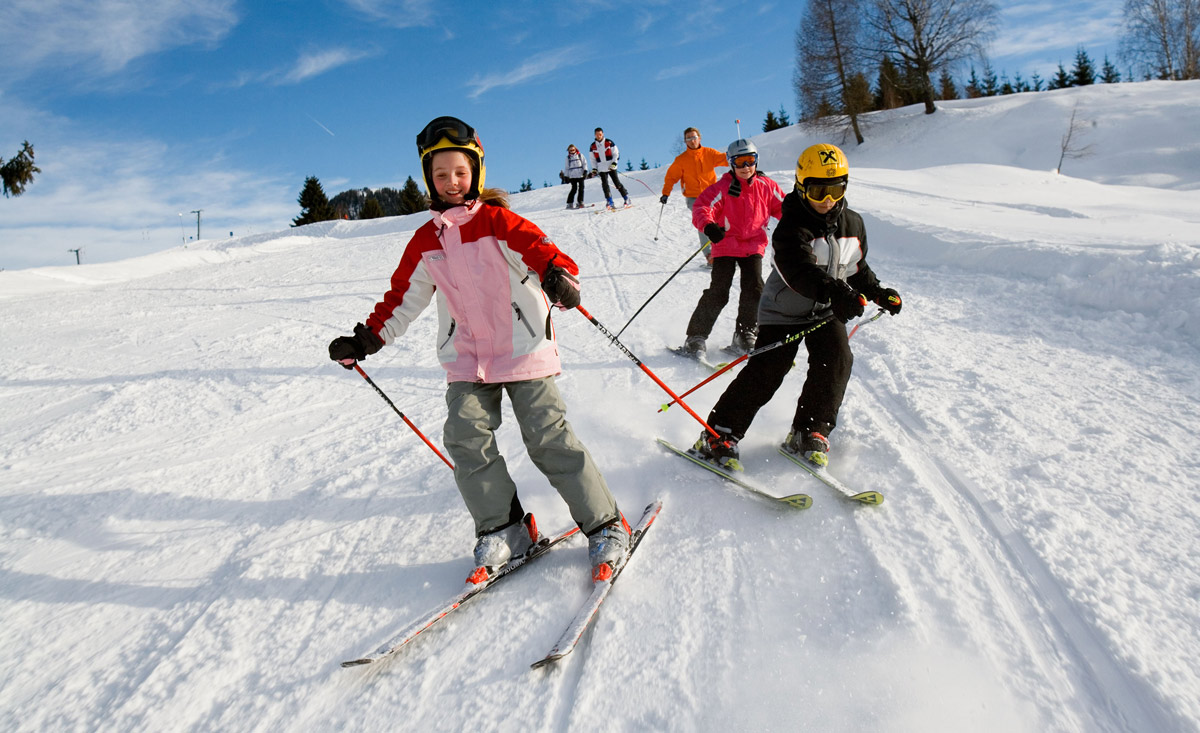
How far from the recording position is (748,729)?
180 cm

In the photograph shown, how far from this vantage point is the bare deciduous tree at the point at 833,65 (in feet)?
105

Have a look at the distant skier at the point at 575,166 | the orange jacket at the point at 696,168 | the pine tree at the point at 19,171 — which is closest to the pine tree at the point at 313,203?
the pine tree at the point at 19,171

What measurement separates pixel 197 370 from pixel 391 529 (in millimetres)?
4215

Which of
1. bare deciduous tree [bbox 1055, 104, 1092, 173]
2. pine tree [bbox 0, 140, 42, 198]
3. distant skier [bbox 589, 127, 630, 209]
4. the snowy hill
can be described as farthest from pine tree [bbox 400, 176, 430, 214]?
the snowy hill

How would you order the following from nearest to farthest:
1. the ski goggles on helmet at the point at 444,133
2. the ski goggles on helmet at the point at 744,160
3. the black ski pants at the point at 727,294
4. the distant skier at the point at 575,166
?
the ski goggles on helmet at the point at 444,133
the ski goggles on helmet at the point at 744,160
the black ski pants at the point at 727,294
the distant skier at the point at 575,166

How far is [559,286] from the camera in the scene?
2449 millimetres

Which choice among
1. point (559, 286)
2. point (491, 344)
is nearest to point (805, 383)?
point (559, 286)

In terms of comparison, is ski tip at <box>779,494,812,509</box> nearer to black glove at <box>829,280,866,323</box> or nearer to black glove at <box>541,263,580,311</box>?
black glove at <box>829,280,866,323</box>

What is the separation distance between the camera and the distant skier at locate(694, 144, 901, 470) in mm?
2992

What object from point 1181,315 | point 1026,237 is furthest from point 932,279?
point 1181,315

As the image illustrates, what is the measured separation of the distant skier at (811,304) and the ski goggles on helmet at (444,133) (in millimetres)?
1558

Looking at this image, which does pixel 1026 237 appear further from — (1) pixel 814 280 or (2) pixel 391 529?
(2) pixel 391 529

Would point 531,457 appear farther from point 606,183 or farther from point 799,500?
point 606,183

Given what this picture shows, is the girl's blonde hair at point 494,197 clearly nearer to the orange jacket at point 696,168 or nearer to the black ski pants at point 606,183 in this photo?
the orange jacket at point 696,168
